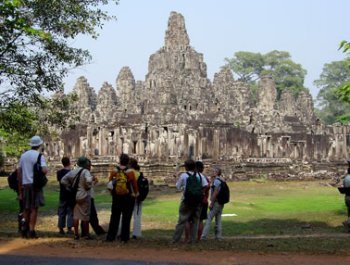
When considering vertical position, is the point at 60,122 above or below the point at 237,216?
above

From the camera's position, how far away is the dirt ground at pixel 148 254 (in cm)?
886

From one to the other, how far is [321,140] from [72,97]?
38.9m

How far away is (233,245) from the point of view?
10445mm

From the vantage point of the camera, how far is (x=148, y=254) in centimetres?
936

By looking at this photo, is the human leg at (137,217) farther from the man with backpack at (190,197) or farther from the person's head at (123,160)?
the person's head at (123,160)

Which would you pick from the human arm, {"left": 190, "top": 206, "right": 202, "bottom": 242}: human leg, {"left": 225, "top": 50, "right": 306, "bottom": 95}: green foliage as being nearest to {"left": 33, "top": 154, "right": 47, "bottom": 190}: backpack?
the human arm

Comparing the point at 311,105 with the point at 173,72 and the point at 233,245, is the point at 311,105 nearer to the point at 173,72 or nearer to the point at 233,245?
the point at 173,72

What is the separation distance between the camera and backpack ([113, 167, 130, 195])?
33.7 ft

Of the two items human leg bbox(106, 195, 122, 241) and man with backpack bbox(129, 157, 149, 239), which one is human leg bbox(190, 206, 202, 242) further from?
human leg bbox(106, 195, 122, 241)

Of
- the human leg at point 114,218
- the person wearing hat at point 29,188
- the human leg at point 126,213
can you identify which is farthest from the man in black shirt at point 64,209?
the human leg at point 126,213

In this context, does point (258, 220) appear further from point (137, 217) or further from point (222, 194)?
point (137, 217)

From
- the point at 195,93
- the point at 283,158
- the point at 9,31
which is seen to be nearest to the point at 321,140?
the point at 283,158

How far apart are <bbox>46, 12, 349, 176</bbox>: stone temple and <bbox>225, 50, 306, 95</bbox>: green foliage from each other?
23.7 meters

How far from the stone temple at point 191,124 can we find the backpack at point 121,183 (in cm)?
Answer: 2704
